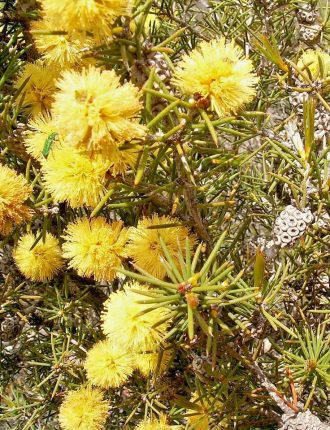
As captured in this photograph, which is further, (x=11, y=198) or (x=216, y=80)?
(x=11, y=198)

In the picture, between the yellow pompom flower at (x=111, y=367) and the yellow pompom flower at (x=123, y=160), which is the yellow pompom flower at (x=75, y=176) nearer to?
the yellow pompom flower at (x=123, y=160)

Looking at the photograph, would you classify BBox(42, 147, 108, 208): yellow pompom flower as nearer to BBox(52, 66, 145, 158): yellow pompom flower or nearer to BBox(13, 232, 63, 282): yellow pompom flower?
BBox(52, 66, 145, 158): yellow pompom flower

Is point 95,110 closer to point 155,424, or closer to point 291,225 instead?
point 291,225

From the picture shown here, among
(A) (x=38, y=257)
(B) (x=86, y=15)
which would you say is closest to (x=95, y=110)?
(B) (x=86, y=15)

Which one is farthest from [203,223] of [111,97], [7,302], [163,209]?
[7,302]

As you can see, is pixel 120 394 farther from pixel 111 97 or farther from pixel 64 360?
pixel 111 97

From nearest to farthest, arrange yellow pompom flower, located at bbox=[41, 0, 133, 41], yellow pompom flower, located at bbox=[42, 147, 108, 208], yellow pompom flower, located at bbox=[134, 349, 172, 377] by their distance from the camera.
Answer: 1. yellow pompom flower, located at bbox=[41, 0, 133, 41]
2. yellow pompom flower, located at bbox=[42, 147, 108, 208]
3. yellow pompom flower, located at bbox=[134, 349, 172, 377]

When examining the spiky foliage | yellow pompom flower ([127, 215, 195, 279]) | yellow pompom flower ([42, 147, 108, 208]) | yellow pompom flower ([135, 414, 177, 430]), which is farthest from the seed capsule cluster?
yellow pompom flower ([135, 414, 177, 430])
